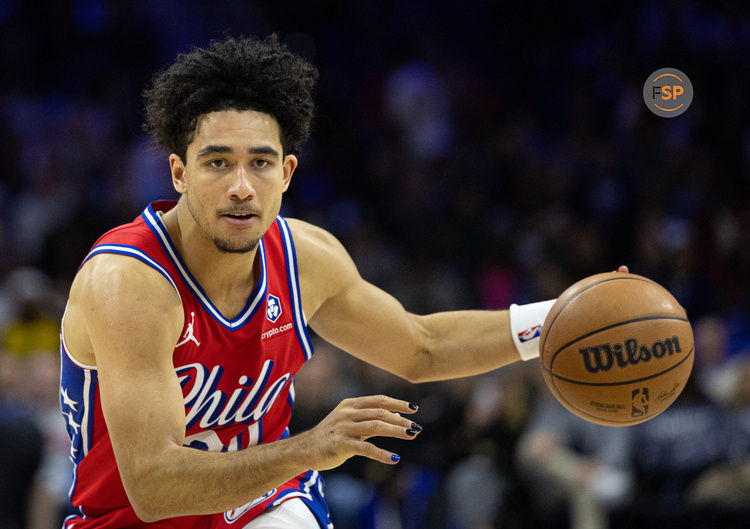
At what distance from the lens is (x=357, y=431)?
2.65 meters

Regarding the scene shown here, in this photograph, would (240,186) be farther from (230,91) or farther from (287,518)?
(287,518)

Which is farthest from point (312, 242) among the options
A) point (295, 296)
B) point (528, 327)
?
point (528, 327)

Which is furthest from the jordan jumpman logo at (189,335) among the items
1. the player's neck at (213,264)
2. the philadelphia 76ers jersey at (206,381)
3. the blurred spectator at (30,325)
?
the blurred spectator at (30,325)

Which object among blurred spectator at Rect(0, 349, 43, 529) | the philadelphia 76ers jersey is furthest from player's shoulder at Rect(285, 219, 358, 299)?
blurred spectator at Rect(0, 349, 43, 529)

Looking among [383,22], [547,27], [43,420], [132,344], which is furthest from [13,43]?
[132,344]

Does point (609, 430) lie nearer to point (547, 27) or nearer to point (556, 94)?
point (556, 94)

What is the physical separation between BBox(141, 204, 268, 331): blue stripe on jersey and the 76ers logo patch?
0.04 meters

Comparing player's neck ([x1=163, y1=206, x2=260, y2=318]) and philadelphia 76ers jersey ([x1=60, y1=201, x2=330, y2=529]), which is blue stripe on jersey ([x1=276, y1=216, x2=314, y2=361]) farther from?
player's neck ([x1=163, y1=206, x2=260, y2=318])

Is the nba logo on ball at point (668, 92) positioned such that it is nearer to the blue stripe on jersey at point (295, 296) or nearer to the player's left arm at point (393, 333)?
the player's left arm at point (393, 333)

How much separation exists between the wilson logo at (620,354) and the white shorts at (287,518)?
1.09 meters

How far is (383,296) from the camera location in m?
3.87

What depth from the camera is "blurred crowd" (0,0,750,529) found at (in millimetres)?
6262

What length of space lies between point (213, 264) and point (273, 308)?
11.8 inches

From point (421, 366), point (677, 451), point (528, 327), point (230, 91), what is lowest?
point (677, 451)
